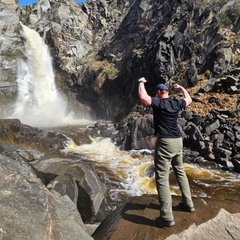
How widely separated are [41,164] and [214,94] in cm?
1549

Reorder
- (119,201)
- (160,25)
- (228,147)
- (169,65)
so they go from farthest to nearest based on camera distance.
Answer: (160,25) < (169,65) < (228,147) < (119,201)

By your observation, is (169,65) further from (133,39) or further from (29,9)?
(29,9)

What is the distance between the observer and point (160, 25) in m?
35.9

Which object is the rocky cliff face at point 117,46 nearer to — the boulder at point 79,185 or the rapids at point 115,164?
the rapids at point 115,164

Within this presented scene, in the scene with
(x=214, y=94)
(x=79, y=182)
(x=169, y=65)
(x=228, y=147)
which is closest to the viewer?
(x=79, y=182)

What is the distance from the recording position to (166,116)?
206 inches

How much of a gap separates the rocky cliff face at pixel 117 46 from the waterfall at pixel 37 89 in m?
1.04

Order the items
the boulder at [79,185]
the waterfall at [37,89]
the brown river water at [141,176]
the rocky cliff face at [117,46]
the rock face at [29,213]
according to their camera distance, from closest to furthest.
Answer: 1. the rock face at [29,213]
2. the boulder at [79,185]
3. the brown river water at [141,176]
4. the rocky cliff face at [117,46]
5. the waterfall at [37,89]

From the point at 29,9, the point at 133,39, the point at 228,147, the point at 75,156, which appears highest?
the point at 29,9

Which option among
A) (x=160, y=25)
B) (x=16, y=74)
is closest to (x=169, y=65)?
(x=160, y=25)

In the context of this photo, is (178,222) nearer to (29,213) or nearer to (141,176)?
(29,213)

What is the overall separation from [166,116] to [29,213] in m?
3.08

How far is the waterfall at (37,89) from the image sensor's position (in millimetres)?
34625

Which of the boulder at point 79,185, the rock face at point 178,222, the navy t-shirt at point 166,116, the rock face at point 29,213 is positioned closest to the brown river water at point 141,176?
the boulder at point 79,185
